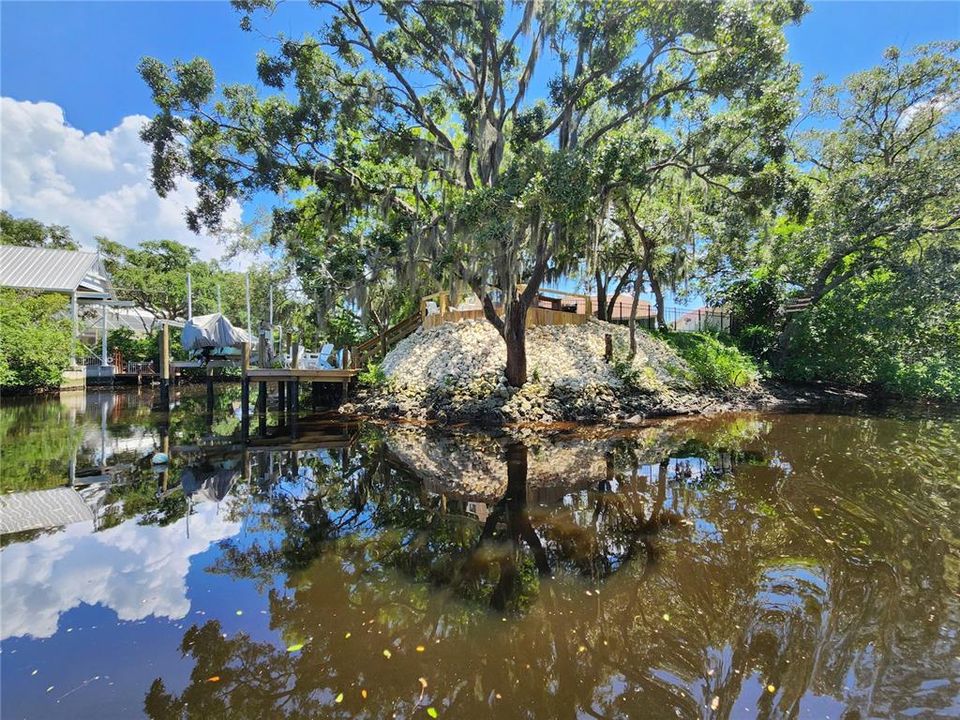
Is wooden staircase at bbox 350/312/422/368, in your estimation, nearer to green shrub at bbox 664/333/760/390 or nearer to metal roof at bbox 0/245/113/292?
green shrub at bbox 664/333/760/390

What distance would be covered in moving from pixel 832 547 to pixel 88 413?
1700cm

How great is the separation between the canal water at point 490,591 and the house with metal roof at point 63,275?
53.0 ft

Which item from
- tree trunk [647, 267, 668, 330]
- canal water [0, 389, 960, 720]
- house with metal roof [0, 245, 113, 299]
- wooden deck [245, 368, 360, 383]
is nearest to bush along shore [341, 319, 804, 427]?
wooden deck [245, 368, 360, 383]

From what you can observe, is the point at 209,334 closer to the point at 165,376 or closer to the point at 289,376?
the point at 165,376

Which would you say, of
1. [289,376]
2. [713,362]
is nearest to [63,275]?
[289,376]

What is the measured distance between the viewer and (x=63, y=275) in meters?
20.2

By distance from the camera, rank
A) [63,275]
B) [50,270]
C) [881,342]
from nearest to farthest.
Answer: [881,342] → [63,275] → [50,270]

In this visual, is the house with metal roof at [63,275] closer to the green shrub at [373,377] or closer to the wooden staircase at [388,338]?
the wooden staircase at [388,338]

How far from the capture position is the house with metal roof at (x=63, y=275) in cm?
1923

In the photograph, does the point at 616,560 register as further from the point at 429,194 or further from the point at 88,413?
the point at 88,413

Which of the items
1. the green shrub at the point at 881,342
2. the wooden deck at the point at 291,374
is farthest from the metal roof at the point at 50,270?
the green shrub at the point at 881,342

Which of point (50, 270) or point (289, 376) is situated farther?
point (50, 270)

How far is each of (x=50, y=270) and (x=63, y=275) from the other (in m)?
0.71

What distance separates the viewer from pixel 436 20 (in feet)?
32.9
